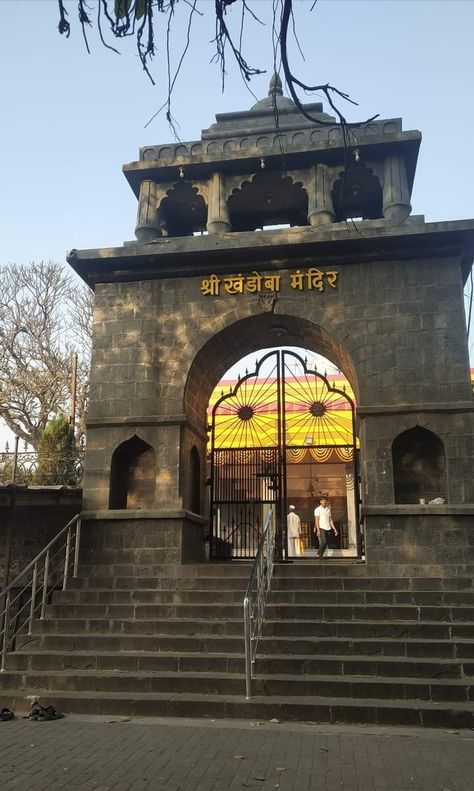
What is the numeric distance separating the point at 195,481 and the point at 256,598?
3.48m

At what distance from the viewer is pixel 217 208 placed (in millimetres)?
11867

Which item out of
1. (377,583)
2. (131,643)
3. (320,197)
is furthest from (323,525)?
(320,197)

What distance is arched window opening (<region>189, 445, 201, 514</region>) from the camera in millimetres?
11219

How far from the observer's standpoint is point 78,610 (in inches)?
348

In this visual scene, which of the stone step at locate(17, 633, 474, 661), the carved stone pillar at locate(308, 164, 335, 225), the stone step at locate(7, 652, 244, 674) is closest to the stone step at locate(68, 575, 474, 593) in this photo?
the stone step at locate(17, 633, 474, 661)

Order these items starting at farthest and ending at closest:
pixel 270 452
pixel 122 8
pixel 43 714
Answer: pixel 270 452, pixel 43 714, pixel 122 8

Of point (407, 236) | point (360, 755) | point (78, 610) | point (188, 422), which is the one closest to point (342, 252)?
point (407, 236)

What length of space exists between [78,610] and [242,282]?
5.59m

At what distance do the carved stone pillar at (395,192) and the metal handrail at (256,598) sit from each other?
216 inches

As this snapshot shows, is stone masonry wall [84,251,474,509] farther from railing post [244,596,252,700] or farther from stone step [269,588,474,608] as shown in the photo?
railing post [244,596,252,700]

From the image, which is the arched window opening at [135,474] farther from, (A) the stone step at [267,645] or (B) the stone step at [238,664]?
→ (B) the stone step at [238,664]

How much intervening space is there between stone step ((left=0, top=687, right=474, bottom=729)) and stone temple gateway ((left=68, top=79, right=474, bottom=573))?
2.88 meters

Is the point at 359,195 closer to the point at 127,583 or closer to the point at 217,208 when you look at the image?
the point at 217,208

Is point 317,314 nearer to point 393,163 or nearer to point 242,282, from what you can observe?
point 242,282
